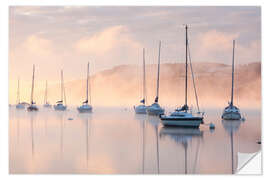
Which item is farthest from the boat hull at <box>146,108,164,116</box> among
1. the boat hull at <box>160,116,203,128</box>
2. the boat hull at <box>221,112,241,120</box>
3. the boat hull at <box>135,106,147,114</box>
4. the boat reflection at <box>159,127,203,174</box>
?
the boat hull at <box>160,116,203,128</box>

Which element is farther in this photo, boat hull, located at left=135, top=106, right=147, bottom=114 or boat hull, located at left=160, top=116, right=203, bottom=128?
boat hull, located at left=135, top=106, right=147, bottom=114

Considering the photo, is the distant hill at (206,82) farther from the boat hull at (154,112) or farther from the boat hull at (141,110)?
the boat hull at (141,110)

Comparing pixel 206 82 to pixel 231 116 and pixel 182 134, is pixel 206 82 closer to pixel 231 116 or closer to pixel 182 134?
pixel 182 134

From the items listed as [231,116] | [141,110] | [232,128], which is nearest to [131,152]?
[232,128]

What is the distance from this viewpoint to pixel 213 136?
13.2 metres

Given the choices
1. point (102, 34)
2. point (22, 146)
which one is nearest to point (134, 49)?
point (102, 34)

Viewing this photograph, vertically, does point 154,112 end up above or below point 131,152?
above

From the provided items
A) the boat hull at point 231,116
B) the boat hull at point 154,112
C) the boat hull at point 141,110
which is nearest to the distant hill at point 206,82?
the boat hull at point 231,116

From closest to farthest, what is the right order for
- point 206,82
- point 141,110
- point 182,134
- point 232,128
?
point 182,134 → point 206,82 → point 232,128 → point 141,110

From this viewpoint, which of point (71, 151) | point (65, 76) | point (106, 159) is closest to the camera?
point (106, 159)

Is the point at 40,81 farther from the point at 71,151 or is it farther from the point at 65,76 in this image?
the point at 71,151

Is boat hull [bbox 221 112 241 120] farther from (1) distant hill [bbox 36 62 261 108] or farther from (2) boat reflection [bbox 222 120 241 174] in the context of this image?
(1) distant hill [bbox 36 62 261 108]
